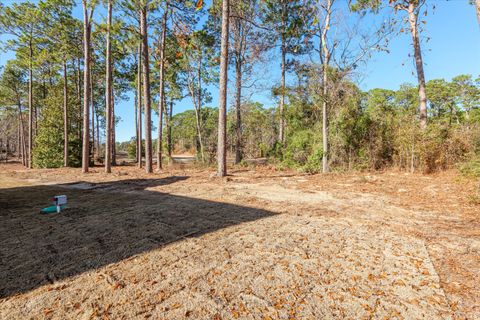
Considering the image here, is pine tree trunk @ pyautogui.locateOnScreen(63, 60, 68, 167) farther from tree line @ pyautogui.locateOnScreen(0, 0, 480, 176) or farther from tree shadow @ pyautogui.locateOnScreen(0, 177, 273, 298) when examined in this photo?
tree shadow @ pyautogui.locateOnScreen(0, 177, 273, 298)

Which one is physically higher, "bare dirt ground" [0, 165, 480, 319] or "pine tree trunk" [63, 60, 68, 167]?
"pine tree trunk" [63, 60, 68, 167]

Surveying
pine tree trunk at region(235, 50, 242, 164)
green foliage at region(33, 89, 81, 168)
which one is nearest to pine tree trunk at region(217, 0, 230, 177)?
pine tree trunk at region(235, 50, 242, 164)

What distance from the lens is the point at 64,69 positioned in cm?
1357

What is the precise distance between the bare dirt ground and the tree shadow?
2 centimetres

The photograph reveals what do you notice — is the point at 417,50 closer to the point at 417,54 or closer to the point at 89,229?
the point at 417,54

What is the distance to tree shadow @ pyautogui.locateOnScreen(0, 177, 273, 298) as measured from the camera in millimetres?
2008

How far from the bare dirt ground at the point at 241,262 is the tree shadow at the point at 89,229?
2 cm

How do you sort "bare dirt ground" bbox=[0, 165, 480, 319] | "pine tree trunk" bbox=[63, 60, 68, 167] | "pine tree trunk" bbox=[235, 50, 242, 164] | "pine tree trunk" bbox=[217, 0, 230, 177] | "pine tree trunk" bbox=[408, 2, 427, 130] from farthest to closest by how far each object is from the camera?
1. "pine tree trunk" bbox=[63, 60, 68, 167]
2. "pine tree trunk" bbox=[235, 50, 242, 164]
3. "pine tree trunk" bbox=[408, 2, 427, 130]
4. "pine tree trunk" bbox=[217, 0, 230, 177]
5. "bare dirt ground" bbox=[0, 165, 480, 319]

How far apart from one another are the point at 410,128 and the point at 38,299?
10514 mm

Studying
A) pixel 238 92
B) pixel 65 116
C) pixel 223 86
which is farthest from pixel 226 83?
pixel 65 116

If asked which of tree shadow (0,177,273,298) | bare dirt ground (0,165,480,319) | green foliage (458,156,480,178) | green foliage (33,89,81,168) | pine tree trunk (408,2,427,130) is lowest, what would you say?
bare dirt ground (0,165,480,319)

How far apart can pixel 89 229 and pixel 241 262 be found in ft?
7.62

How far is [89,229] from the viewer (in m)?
3.00

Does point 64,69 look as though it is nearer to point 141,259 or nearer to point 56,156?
point 56,156
